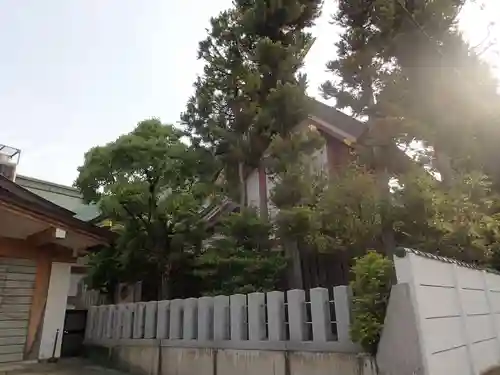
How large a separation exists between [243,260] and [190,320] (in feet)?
5.04

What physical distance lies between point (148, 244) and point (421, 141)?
21.2 ft

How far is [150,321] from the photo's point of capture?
21.9ft

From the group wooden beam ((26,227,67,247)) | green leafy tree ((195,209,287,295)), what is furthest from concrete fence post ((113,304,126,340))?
wooden beam ((26,227,67,247))

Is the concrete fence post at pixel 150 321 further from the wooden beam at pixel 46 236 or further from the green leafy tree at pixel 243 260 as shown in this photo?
the wooden beam at pixel 46 236

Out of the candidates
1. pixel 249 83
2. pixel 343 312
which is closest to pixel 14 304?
pixel 343 312

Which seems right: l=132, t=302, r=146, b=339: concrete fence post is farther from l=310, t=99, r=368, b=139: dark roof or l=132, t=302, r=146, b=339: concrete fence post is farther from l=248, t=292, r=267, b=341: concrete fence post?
l=310, t=99, r=368, b=139: dark roof

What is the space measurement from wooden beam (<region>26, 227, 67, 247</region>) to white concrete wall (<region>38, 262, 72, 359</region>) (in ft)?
1.89

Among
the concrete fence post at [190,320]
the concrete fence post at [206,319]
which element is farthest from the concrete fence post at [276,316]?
the concrete fence post at [190,320]

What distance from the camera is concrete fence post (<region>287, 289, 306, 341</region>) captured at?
4.45 meters

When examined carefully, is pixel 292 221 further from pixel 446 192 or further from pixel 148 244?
pixel 148 244

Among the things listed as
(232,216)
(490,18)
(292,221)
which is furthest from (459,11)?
(232,216)

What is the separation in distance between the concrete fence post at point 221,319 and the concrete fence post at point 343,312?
71.5 inches

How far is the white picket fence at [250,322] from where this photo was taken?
13.9ft

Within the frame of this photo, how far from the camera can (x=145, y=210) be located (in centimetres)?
875
